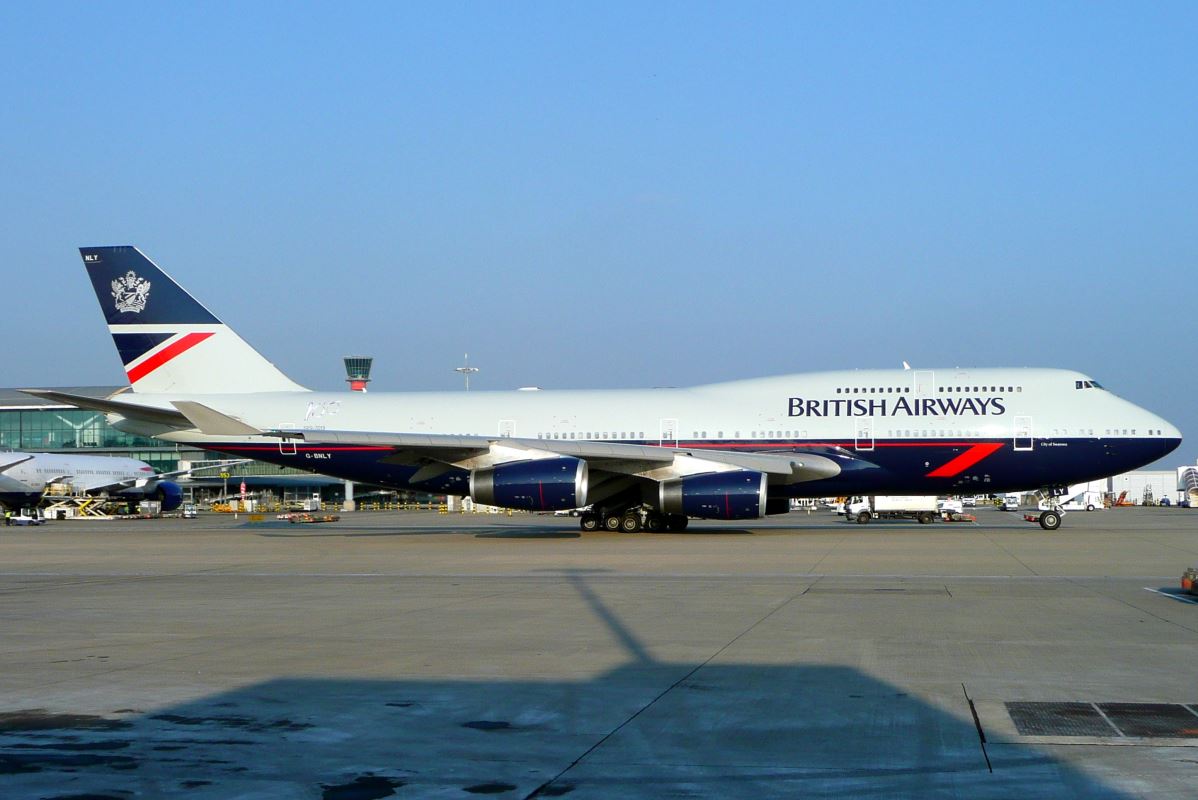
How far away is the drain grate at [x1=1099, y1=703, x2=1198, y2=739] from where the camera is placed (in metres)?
7.01

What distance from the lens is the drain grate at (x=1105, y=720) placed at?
6.98 m

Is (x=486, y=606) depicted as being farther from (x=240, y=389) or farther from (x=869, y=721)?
(x=240, y=389)

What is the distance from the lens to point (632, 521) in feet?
105

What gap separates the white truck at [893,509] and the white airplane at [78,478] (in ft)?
133

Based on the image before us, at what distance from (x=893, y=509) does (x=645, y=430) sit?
25.1 m

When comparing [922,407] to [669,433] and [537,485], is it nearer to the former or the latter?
[669,433]

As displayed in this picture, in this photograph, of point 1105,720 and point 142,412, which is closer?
point 1105,720

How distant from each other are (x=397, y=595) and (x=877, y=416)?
17583 millimetres

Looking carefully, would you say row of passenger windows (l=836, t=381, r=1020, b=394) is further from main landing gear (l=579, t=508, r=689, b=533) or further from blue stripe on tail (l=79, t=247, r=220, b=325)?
blue stripe on tail (l=79, t=247, r=220, b=325)

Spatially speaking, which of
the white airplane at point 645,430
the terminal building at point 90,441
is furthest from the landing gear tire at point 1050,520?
the terminal building at point 90,441

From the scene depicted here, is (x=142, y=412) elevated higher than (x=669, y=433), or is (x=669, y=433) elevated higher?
Result: (x=142, y=412)

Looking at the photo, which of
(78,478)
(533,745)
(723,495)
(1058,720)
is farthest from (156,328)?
(78,478)

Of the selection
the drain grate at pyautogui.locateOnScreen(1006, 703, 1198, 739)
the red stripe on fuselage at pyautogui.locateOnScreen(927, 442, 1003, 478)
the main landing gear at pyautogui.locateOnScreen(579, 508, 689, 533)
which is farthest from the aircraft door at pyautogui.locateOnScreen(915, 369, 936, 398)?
the drain grate at pyautogui.locateOnScreen(1006, 703, 1198, 739)

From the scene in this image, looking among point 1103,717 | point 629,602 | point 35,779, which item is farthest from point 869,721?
point 629,602
